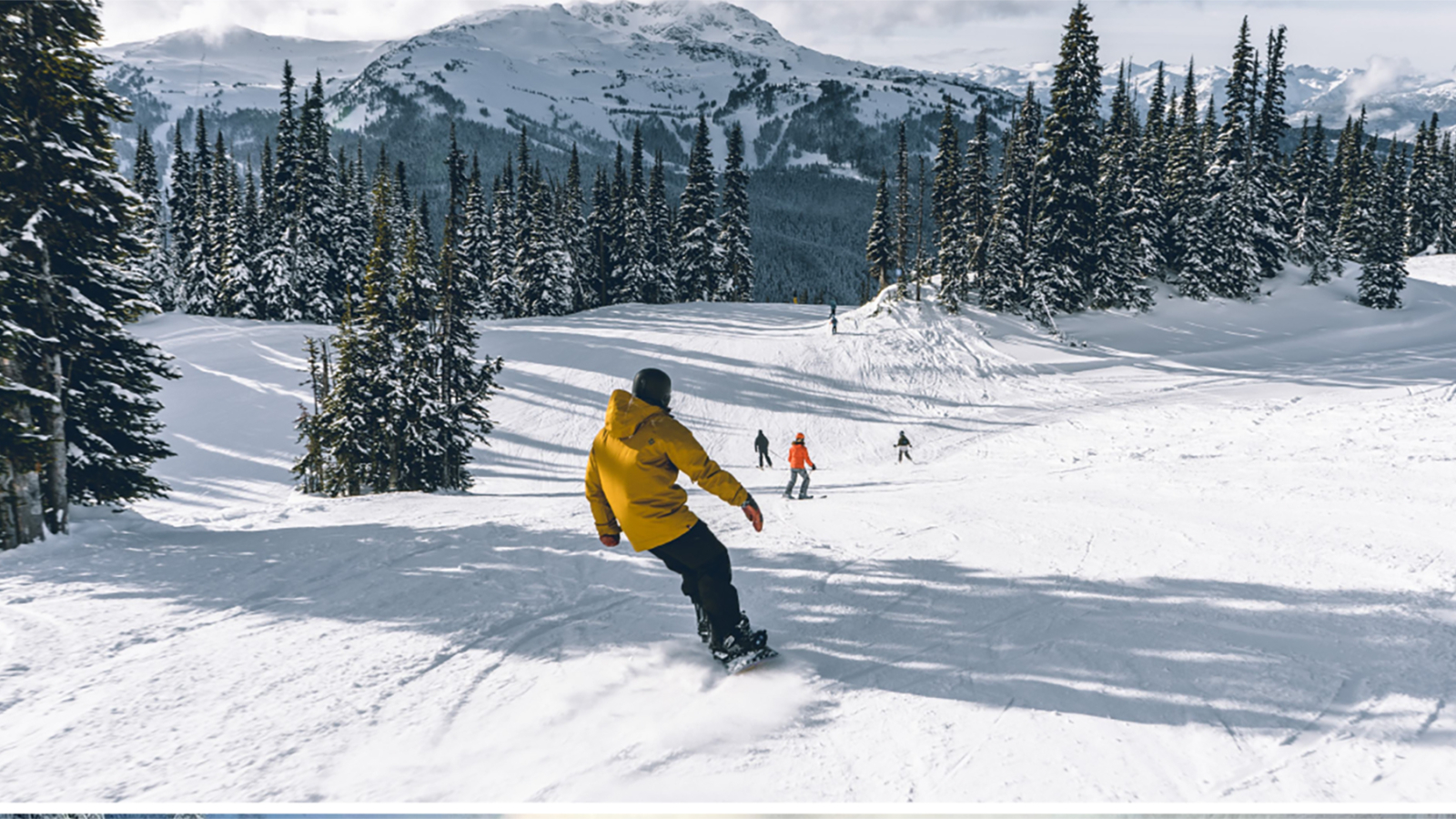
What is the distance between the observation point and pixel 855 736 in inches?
188

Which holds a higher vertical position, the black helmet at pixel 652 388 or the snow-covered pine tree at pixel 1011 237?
the snow-covered pine tree at pixel 1011 237

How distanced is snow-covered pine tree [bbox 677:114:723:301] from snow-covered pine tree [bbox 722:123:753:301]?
1348mm

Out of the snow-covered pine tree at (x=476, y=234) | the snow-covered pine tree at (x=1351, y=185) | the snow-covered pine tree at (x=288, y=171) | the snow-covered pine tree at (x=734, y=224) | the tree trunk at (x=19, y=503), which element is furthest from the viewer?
the snow-covered pine tree at (x=734, y=224)

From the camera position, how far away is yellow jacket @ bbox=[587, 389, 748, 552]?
5.23 meters

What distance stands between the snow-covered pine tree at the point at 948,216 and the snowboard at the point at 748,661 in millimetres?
37292

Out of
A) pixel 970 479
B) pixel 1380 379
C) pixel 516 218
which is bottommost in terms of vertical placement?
pixel 970 479

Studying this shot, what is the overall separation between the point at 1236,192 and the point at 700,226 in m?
37.6

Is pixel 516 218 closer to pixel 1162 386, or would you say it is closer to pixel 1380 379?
pixel 1162 386

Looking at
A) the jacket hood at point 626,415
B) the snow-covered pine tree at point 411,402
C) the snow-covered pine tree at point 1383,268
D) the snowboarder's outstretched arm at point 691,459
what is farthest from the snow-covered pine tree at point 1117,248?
the jacket hood at point 626,415

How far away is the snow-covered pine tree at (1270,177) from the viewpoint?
44.7 m

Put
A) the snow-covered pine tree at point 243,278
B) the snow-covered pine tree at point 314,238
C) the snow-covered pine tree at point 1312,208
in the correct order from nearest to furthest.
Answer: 1. the snow-covered pine tree at point 1312,208
2. the snow-covered pine tree at point 314,238
3. the snow-covered pine tree at point 243,278

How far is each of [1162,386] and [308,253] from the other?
55293 mm

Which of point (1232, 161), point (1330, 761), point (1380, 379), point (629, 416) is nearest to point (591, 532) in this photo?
point (629, 416)

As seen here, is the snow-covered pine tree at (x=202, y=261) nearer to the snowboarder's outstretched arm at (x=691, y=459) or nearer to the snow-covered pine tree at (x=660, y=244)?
the snow-covered pine tree at (x=660, y=244)
